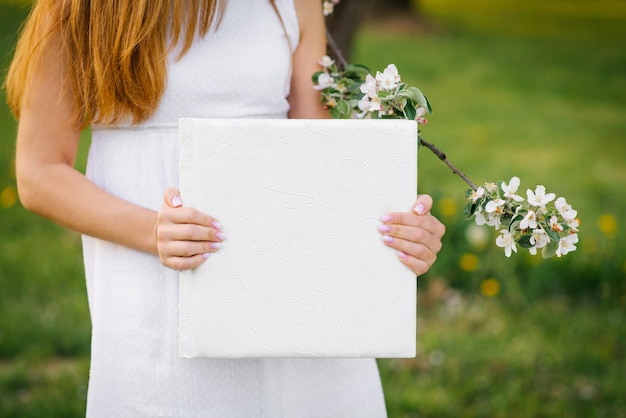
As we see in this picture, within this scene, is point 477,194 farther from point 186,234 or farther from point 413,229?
point 186,234

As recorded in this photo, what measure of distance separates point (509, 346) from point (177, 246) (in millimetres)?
2424

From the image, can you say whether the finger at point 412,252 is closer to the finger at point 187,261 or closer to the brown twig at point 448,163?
the brown twig at point 448,163

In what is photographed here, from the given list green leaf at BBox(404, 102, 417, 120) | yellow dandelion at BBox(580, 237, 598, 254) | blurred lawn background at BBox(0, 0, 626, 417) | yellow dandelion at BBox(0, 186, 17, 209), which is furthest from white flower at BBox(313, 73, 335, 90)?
yellow dandelion at BBox(0, 186, 17, 209)

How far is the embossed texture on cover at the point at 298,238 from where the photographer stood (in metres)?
1.30

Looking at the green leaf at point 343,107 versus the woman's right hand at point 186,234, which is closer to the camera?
the woman's right hand at point 186,234

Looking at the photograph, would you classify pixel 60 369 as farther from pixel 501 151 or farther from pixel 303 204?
pixel 501 151

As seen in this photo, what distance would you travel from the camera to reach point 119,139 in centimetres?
159

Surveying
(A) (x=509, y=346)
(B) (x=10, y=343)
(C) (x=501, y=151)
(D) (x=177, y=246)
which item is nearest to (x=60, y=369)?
(B) (x=10, y=343)

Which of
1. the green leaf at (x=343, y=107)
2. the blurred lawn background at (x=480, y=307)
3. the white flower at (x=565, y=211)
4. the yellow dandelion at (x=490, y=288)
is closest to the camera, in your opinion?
the white flower at (x=565, y=211)

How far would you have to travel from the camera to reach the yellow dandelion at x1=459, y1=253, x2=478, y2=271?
3891 millimetres

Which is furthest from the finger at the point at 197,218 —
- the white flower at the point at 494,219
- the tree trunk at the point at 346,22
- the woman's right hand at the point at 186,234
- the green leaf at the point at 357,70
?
the tree trunk at the point at 346,22

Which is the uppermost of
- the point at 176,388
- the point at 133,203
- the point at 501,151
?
the point at 501,151

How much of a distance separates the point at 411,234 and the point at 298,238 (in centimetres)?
18

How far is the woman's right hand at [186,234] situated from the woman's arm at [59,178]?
138 millimetres
